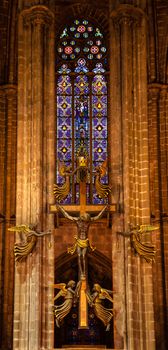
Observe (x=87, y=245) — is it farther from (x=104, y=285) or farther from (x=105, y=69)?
(x=105, y=69)

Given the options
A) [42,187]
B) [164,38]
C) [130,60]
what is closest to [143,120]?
[130,60]

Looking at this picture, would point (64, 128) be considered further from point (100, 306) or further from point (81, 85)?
point (100, 306)

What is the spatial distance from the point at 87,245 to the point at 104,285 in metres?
6.16

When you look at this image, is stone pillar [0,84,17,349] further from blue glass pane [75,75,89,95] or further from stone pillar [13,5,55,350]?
stone pillar [13,5,55,350]

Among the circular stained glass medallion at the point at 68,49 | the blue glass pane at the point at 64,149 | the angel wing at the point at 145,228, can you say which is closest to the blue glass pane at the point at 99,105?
the blue glass pane at the point at 64,149

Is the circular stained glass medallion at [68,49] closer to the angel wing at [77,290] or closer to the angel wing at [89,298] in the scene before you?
the angel wing at [77,290]

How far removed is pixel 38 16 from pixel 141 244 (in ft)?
20.7

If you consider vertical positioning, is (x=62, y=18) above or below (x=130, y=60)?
above

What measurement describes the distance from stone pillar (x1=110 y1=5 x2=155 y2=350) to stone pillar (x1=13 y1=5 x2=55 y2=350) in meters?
1.59

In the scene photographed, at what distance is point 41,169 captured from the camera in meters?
22.5

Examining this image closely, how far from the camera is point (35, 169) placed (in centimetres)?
→ 2242

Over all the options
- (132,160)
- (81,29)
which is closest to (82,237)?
(132,160)

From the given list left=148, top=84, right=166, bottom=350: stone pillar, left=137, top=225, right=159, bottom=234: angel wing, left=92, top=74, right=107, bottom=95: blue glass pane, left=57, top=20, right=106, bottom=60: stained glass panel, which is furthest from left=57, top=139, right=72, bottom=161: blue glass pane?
left=137, top=225, right=159, bottom=234: angel wing

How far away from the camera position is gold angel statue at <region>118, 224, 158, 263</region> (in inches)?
859
